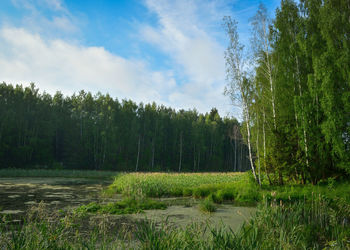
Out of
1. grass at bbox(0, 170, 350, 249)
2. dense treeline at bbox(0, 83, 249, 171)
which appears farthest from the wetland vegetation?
dense treeline at bbox(0, 83, 249, 171)

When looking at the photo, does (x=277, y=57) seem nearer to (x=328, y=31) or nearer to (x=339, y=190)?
(x=328, y=31)

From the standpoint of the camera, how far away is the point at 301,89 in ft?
50.2

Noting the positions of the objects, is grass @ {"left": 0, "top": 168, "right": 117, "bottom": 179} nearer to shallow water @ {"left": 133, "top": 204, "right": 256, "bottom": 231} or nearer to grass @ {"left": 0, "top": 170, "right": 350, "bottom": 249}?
Answer: grass @ {"left": 0, "top": 170, "right": 350, "bottom": 249}

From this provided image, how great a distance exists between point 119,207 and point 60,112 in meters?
36.6

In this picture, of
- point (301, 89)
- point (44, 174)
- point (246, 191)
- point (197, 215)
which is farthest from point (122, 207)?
point (44, 174)

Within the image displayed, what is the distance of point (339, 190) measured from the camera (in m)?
Result: 11.7

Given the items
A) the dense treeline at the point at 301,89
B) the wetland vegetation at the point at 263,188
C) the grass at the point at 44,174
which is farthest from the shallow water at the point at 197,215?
the grass at the point at 44,174

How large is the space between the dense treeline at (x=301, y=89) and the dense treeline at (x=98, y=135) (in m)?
15.1

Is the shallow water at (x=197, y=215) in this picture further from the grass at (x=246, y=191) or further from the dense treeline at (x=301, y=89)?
the dense treeline at (x=301, y=89)

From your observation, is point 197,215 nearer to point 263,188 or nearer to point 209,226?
point 209,226

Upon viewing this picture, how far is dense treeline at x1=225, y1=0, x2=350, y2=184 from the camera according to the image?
12992mm

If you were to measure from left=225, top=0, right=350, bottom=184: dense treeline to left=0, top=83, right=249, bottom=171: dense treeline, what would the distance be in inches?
593

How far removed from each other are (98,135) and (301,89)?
32863 millimetres

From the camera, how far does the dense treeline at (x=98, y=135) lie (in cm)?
3594
